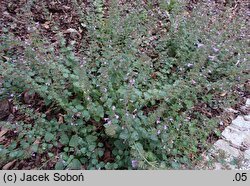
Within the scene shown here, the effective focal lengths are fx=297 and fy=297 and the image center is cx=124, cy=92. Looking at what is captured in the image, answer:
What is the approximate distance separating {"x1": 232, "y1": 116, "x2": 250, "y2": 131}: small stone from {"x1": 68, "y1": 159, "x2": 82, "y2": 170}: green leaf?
1.83 metres

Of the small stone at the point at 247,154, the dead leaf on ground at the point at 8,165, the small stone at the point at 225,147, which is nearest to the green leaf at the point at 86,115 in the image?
the dead leaf on ground at the point at 8,165

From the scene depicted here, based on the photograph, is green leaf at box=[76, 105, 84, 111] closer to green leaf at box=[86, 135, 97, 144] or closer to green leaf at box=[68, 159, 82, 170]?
green leaf at box=[86, 135, 97, 144]

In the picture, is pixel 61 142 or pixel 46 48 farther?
pixel 46 48

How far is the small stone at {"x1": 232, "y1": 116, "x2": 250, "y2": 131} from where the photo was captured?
3261 mm

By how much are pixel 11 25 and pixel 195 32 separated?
2.15m

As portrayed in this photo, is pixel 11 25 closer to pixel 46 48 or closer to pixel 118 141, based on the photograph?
pixel 46 48

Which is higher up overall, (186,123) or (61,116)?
(186,123)

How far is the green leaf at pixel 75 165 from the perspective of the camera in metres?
2.34

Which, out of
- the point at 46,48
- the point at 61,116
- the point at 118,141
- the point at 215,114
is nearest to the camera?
the point at 118,141

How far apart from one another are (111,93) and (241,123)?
5.22ft

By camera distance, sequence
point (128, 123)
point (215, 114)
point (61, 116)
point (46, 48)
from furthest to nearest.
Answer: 1. point (215, 114)
2. point (46, 48)
3. point (61, 116)
4. point (128, 123)

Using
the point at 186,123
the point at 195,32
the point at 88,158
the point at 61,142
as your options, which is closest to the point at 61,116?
the point at 61,142

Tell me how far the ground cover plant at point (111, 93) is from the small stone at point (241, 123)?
0.22m

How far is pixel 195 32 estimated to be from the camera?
353cm
